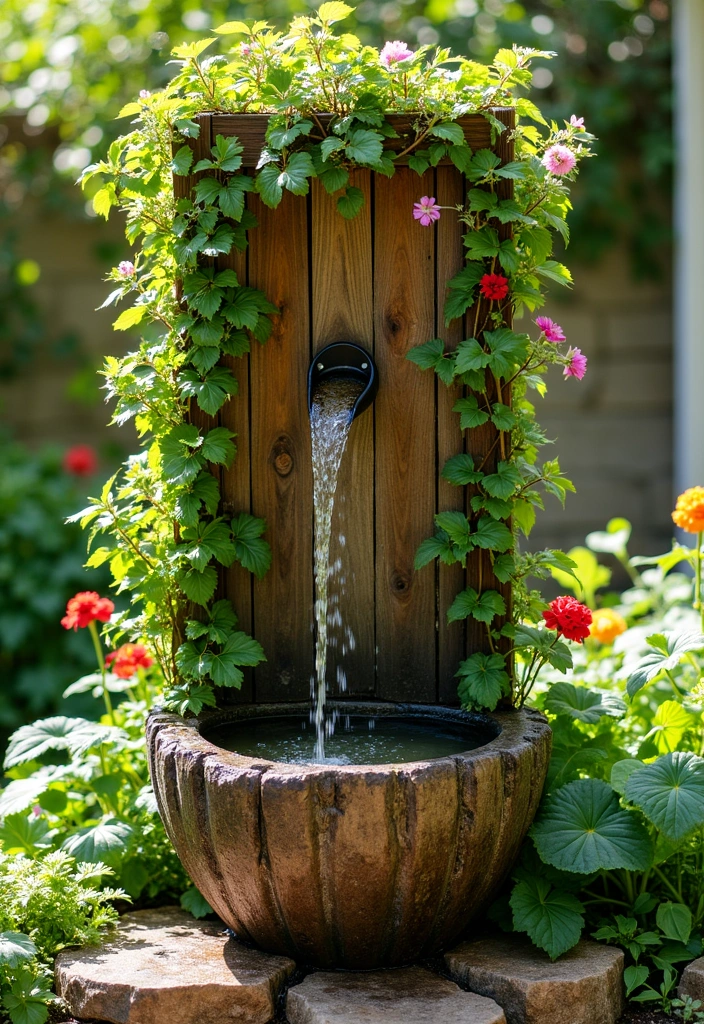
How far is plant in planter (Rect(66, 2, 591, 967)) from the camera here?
2135 millimetres

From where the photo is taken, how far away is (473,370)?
2295 millimetres

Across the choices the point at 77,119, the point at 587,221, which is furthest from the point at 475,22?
the point at 77,119

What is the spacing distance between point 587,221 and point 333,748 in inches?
142

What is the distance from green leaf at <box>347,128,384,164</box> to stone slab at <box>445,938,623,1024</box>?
1.50 metres

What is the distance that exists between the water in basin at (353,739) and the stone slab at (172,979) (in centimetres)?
37

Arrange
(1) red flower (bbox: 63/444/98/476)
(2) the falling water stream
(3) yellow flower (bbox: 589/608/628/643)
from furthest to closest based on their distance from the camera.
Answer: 1. (1) red flower (bbox: 63/444/98/476)
2. (3) yellow flower (bbox: 589/608/628/643)
3. (2) the falling water stream

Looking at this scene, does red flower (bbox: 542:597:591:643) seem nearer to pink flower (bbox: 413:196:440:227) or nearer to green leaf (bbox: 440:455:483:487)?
green leaf (bbox: 440:455:483:487)

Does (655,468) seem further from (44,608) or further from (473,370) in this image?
(473,370)

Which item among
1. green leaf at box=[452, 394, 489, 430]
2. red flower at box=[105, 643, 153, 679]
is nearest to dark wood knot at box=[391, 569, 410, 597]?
green leaf at box=[452, 394, 489, 430]

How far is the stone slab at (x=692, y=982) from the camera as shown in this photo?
2.05m

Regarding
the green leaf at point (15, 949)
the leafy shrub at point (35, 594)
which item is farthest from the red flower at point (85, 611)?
the leafy shrub at point (35, 594)

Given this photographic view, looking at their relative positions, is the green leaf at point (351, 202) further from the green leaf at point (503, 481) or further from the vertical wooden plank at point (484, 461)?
the green leaf at point (503, 481)

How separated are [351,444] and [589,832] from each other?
36.1 inches

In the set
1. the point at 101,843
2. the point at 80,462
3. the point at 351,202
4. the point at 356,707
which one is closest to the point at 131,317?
the point at 351,202
